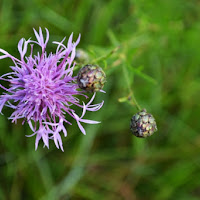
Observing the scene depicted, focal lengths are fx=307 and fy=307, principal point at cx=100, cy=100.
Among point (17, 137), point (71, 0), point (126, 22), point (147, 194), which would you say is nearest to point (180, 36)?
point (126, 22)

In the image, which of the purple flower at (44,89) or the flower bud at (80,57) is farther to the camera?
the flower bud at (80,57)

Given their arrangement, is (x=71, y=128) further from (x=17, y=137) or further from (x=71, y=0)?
(x=71, y=0)

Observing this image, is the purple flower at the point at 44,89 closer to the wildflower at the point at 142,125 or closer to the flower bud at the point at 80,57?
the wildflower at the point at 142,125

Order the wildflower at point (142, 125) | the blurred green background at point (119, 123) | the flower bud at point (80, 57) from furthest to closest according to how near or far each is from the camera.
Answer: the blurred green background at point (119, 123), the flower bud at point (80, 57), the wildflower at point (142, 125)

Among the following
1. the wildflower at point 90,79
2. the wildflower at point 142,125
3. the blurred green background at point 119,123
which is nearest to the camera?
the wildflower at point 90,79

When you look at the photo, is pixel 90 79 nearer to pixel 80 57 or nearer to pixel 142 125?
pixel 142 125

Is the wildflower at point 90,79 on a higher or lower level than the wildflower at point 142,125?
higher

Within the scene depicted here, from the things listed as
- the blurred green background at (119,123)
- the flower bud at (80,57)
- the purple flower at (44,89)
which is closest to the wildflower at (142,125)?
the purple flower at (44,89)
